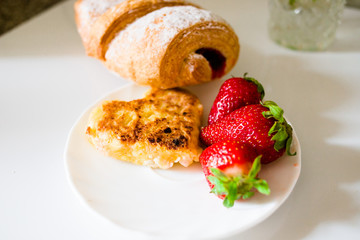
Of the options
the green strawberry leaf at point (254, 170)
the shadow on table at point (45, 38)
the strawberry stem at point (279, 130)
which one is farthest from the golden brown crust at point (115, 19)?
the green strawberry leaf at point (254, 170)

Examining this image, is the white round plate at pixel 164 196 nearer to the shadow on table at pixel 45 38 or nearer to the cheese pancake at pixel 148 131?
the cheese pancake at pixel 148 131

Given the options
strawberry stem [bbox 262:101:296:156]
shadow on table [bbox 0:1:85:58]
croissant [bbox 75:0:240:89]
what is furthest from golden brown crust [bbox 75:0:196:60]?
strawberry stem [bbox 262:101:296:156]

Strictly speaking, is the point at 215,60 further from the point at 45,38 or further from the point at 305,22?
the point at 45,38

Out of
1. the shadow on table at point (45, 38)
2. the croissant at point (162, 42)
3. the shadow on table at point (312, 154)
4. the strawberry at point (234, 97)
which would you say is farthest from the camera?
the shadow on table at point (45, 38)

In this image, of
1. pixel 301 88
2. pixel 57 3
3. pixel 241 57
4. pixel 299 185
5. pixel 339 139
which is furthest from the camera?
pixel 57 3

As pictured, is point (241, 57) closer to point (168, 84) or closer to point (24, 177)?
point (168, 84)

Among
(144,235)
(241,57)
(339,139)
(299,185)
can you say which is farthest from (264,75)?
(144,235)

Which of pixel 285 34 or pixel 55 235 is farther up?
pixel 285 34

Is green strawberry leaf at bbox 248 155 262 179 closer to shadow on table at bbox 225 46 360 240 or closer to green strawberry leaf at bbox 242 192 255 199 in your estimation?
green strawberry leaf at bbox 242 192 255 199
